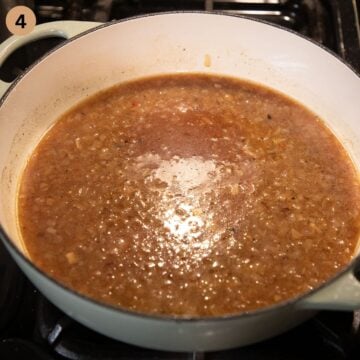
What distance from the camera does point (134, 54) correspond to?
1.49 m

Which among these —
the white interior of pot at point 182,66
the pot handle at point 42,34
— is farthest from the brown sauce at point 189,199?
the pot handle at point 42,34

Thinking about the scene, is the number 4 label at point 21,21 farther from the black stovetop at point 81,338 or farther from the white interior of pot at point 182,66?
the black stovetop at point 81,338

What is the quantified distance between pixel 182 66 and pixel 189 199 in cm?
47

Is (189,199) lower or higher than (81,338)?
higher

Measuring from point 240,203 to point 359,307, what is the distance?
1.28 feet

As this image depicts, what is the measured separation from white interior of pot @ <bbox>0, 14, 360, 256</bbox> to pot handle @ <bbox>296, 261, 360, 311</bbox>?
1.77 ft

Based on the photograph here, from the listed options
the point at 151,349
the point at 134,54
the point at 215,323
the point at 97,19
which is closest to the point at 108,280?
the point at 151,349

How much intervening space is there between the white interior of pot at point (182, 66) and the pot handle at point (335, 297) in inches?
21.3

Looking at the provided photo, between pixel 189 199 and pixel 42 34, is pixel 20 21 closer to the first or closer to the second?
pixel 42 34

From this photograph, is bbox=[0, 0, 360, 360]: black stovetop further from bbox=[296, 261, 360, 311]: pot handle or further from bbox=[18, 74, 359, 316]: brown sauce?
bbox=[296, 261, 360, 311]: pot handle

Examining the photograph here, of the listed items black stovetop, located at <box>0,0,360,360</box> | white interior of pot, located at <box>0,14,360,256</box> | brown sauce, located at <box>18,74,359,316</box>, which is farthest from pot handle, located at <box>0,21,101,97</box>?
black stovetop, located at <box>0,0,360,360</box>

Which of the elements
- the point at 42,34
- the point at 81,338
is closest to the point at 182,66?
the point at 42,34

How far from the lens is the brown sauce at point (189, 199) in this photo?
105 cm

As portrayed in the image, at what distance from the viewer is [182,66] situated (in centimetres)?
152
